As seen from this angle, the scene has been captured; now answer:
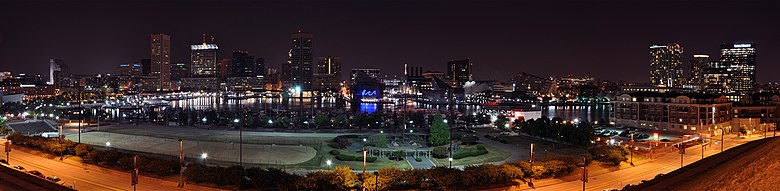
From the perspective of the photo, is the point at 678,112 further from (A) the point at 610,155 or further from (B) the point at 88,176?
(B) the point at 88,176

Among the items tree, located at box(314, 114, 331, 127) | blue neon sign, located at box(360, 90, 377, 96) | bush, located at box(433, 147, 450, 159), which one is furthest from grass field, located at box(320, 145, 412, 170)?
blue neon sign, located at box(360, 90, 377, 96)

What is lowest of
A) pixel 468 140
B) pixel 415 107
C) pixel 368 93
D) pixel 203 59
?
pixel 468 140

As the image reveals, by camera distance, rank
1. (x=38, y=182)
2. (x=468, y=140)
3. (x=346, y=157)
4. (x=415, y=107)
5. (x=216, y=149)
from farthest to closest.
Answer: (x=415, y=107)
(x=468, y=140)
(x=216, y=149)
(x=346, y=157)
(x=38, y=182)

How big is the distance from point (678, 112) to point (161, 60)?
16087 centimetres

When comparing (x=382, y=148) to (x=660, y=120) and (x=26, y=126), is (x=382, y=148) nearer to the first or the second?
(x=660, y=120)

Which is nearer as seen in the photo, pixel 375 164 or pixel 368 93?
pixel 375 164

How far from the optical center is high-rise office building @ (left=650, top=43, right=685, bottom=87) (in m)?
131

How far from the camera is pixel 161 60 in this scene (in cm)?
16350

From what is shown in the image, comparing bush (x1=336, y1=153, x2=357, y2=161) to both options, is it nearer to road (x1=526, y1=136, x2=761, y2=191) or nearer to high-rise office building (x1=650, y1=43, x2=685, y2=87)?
road (x1=526, y1=136, x2=761, y2=191)

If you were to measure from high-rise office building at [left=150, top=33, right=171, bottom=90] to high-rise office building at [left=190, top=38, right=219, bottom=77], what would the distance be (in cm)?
791

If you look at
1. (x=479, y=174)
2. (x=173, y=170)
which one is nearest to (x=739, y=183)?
(x=479, y=174)

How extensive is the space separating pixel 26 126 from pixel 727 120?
4163cm

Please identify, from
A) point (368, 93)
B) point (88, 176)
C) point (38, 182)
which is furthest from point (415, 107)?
point (38, 182)

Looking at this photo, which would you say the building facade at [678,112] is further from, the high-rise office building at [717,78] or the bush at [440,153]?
the high-rise office building at [717,78]
